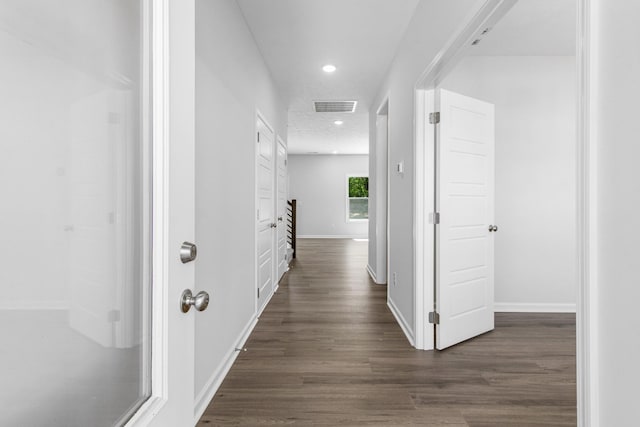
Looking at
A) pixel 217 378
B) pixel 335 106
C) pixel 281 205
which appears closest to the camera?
pixel 217 378

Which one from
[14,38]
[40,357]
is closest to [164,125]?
[14,38]

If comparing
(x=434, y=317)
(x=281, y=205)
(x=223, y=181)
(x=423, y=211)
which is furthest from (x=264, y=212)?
(x=434, y=317)

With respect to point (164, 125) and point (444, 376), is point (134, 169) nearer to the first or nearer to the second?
point (164, 125)

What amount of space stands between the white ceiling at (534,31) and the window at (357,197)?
7.44m

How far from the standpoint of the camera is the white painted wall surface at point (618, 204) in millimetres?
826

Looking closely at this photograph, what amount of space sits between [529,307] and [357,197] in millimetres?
7665

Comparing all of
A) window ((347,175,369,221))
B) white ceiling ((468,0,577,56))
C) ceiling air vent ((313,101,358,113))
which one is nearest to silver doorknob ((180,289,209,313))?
white ceiling ((468,0,577,56))

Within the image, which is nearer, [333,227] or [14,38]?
[14,38]

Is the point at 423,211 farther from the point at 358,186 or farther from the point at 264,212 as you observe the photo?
the point at 358,186

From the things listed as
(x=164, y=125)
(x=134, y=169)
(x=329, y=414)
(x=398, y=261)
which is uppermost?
(x=164, y=125)

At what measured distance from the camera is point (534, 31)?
3.04m

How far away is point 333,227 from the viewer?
1092cm

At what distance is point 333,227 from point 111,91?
1028 centimetres

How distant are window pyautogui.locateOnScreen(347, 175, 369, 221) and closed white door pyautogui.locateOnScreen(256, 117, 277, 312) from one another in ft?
22.5
